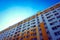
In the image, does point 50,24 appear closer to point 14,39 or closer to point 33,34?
point 33,34

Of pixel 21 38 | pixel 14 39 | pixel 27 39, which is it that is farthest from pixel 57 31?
pixel 14 39

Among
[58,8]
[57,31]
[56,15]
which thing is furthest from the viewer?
[58,8]

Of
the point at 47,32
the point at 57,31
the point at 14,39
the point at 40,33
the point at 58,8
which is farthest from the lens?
the point at 14,39

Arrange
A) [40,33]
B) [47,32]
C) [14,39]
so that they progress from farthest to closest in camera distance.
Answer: [14,39], [40,33], [47,32]

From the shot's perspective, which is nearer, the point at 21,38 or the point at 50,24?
the point at 50,24

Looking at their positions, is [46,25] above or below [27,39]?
above

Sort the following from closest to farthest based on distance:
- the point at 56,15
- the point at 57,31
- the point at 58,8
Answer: the point at 57,31 < the point at 56,15 < the point at 58,8

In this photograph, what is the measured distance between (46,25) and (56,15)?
186 inches

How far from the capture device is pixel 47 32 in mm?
21234

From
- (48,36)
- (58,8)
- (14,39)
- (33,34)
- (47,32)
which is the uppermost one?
(58,8)

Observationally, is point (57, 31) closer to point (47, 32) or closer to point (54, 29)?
point (54, 29)

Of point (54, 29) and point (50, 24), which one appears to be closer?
point (54, 29)

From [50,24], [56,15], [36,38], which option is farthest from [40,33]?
[56,15]

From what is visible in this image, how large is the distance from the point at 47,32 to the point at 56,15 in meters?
6.89
